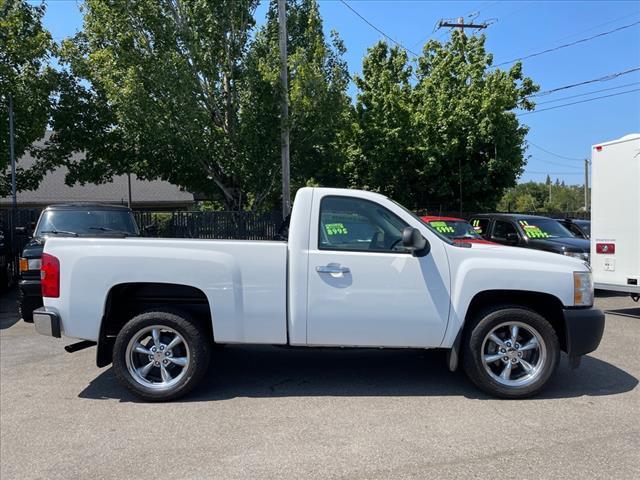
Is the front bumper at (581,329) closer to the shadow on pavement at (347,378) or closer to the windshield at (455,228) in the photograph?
the shadow on pavement at (347,378)

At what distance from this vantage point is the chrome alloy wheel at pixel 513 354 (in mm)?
4738

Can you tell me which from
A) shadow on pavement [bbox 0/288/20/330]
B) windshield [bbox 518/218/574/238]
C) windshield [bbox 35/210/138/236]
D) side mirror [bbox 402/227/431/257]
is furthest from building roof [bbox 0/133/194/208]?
side mirror [bbox 402/227/431/257]

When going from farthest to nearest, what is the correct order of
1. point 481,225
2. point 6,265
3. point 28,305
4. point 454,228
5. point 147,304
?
point 481,225, point 454,228, point 6,265, point 28,305, point 147,304

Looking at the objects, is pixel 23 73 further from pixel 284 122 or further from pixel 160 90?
pixel 284 122

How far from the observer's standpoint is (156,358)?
186 inches

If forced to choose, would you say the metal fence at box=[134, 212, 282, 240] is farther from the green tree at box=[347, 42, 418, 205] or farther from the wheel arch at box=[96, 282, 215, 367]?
the wheel arch at box=[96, 282, 215, 367]

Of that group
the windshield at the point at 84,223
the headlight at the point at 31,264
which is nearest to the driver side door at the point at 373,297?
the headlight at the point at 31,264

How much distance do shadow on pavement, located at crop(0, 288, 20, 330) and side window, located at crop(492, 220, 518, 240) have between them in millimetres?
9970

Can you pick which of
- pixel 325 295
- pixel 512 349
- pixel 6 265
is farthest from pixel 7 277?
pixel 512 349

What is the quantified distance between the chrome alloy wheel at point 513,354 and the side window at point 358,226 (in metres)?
1.23

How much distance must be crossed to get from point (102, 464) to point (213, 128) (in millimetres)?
12764

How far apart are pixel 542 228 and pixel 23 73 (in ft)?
48.0

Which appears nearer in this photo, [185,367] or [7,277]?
[185,367]

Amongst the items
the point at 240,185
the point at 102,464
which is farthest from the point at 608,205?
the point at 240,185
